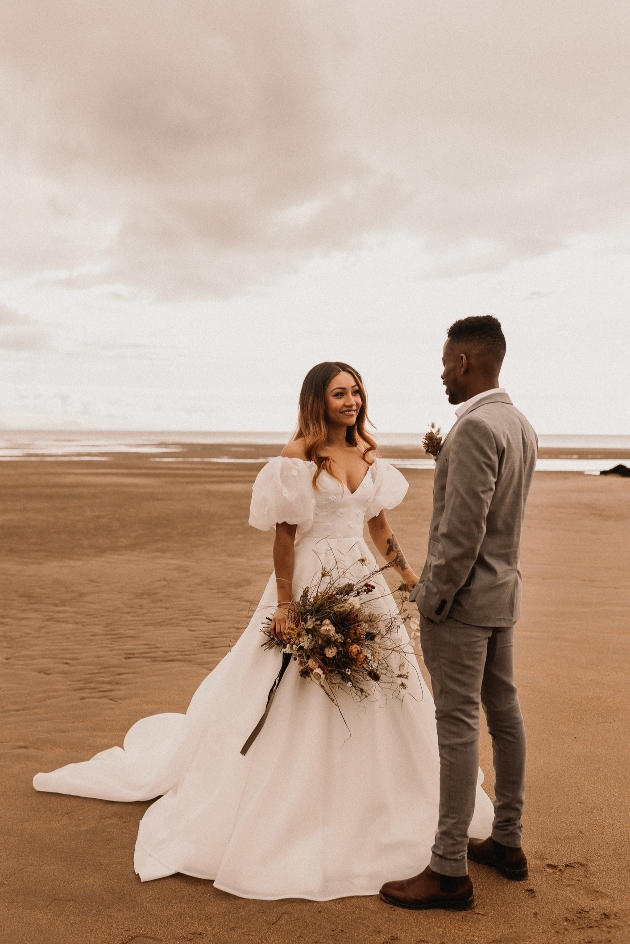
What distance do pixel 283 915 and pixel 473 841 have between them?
3.38 ft

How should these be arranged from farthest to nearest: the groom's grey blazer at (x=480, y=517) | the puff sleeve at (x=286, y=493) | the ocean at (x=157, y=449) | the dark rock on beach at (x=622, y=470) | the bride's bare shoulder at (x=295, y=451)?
the ocean at (x=157, y=449) < the dark rock on beach at (x=622, y=470) < the bride's bare shoulder at (x=295, y=451) < the puff sleeve at (x=286, y=493) < the groom's grey blazer at (x=480, y=517)

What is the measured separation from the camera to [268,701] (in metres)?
3.51

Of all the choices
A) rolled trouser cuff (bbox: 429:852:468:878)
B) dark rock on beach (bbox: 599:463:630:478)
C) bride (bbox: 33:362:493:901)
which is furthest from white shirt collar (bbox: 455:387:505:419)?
dark rock on beach (bbox: 599:463:630:478)

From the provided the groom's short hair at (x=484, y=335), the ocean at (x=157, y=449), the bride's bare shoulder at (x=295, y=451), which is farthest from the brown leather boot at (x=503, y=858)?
the ocean at (x=157, y=449)

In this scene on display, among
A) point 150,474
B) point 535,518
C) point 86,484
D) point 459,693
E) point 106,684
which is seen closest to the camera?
point 459,693

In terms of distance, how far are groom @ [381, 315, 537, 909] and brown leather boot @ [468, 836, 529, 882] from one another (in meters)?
0.34

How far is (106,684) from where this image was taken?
621 centimetres

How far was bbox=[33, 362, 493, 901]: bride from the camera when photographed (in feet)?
10.9

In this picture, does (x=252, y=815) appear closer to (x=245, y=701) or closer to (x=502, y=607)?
(x=245, y=701)

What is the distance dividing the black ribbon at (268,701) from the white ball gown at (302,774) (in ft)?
0.11

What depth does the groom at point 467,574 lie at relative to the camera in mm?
2930

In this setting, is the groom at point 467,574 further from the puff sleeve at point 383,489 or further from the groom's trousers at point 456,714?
the puff sleeve at point 383,489

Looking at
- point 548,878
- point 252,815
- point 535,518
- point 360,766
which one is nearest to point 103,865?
point 252,815

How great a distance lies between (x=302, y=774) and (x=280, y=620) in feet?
2.30
